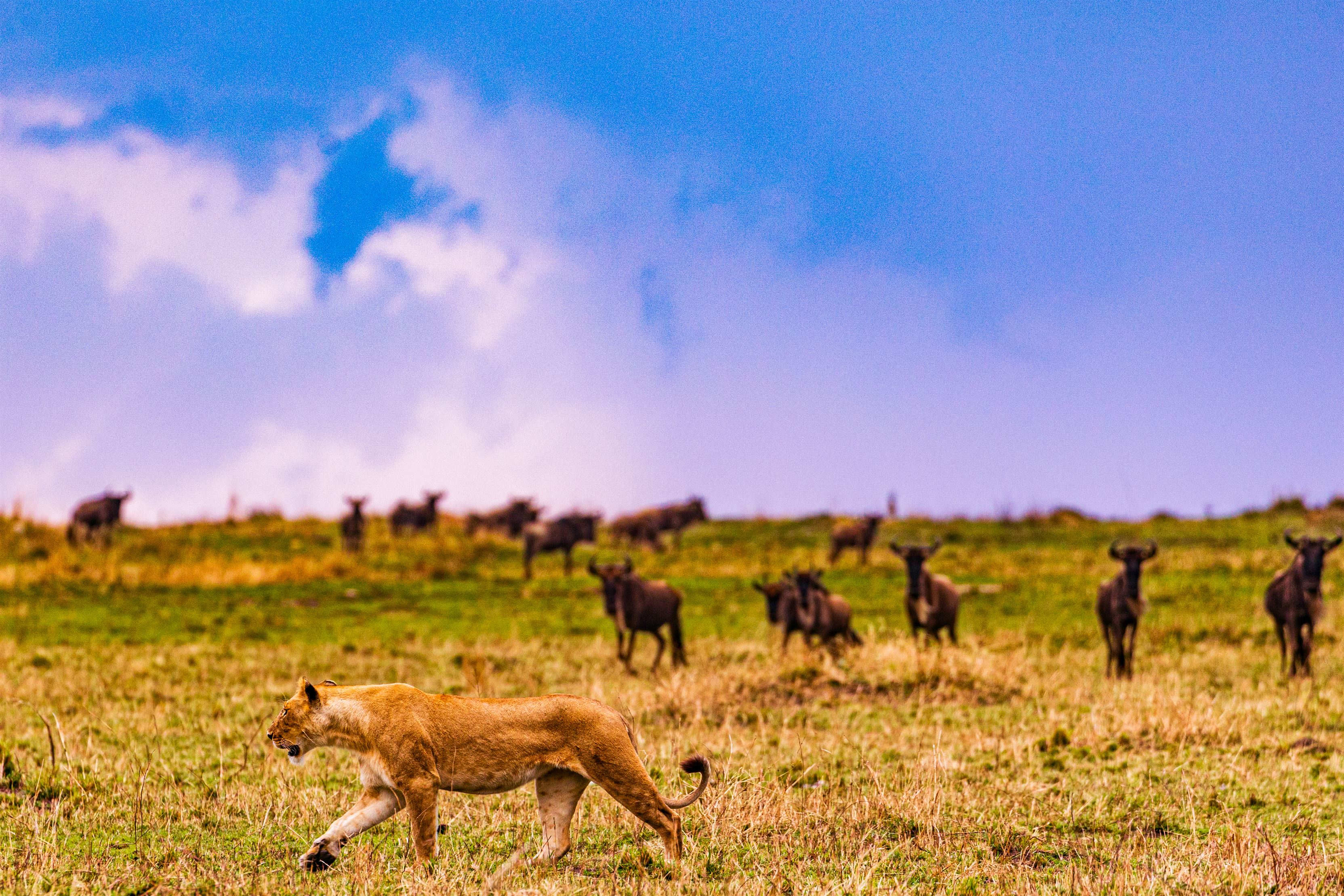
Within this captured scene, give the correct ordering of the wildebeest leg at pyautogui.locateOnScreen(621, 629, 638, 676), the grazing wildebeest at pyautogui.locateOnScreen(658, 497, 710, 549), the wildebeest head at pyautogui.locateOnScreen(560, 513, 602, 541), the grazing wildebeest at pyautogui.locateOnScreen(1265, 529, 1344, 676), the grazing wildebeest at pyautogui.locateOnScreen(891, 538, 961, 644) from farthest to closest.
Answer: the grazing wildebeest at pyautogui.locateOnScreen(658, 497, 710, 549) < the wildebeest head at pyautogui.locateOnScreen(560, 513, 602, 541) < the grazing wildebeest at pyautogui.locateOnScreen(891, 538, 961, 644) < the wildebeest leg at pyautogui.locateOnScreen(621, 629, 638, 676) < the grazing wildebeest at pyautogui.locateOnScreen(1265, 529, 1344, 676)

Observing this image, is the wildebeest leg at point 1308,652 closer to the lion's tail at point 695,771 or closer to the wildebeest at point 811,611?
the wildebeest at point 811,611

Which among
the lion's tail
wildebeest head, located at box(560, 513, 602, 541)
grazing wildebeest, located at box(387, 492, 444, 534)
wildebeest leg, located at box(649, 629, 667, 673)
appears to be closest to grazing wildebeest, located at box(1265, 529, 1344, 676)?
wildebeest leg, located at box(649, 629, 667, 673)

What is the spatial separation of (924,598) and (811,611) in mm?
2556

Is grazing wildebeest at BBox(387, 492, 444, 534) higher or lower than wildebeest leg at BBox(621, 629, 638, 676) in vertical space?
higher

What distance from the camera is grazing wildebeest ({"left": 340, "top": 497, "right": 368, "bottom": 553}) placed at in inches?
1558

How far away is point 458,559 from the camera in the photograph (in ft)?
122

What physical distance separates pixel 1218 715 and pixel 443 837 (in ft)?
26.7

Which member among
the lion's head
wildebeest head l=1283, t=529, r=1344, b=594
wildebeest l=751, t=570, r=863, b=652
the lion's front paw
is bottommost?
the lion's front paw

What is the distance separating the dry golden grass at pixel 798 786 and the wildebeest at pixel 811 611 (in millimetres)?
905

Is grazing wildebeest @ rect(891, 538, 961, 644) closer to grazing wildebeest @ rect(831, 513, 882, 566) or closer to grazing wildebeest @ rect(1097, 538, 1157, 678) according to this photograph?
grazing wildebeest @ rect(1097, 538, 1157, 678)

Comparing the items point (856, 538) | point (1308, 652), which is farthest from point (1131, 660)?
point (856, 538)

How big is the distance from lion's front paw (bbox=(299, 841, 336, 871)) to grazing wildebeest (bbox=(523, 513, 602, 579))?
30.4m

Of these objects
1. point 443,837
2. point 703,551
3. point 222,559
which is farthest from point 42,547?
point 443,837

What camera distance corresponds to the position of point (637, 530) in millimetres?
46844
